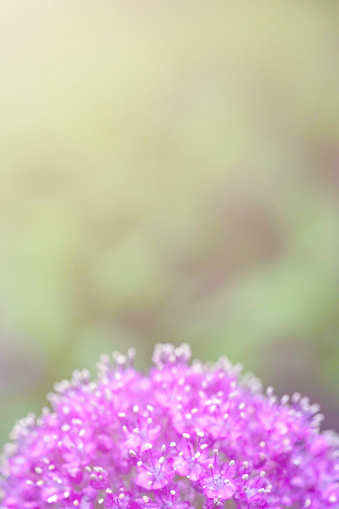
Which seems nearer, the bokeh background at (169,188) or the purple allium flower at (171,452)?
the purple allium flower at (171,452)

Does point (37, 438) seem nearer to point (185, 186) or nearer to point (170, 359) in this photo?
point (170, 359)

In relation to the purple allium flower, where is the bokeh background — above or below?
above

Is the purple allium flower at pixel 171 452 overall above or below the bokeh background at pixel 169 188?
below

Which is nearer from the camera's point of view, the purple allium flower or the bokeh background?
the purple allium flower

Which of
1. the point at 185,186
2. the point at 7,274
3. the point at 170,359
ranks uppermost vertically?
the point at 185,186

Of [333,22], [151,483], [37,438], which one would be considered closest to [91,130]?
[333,22]
